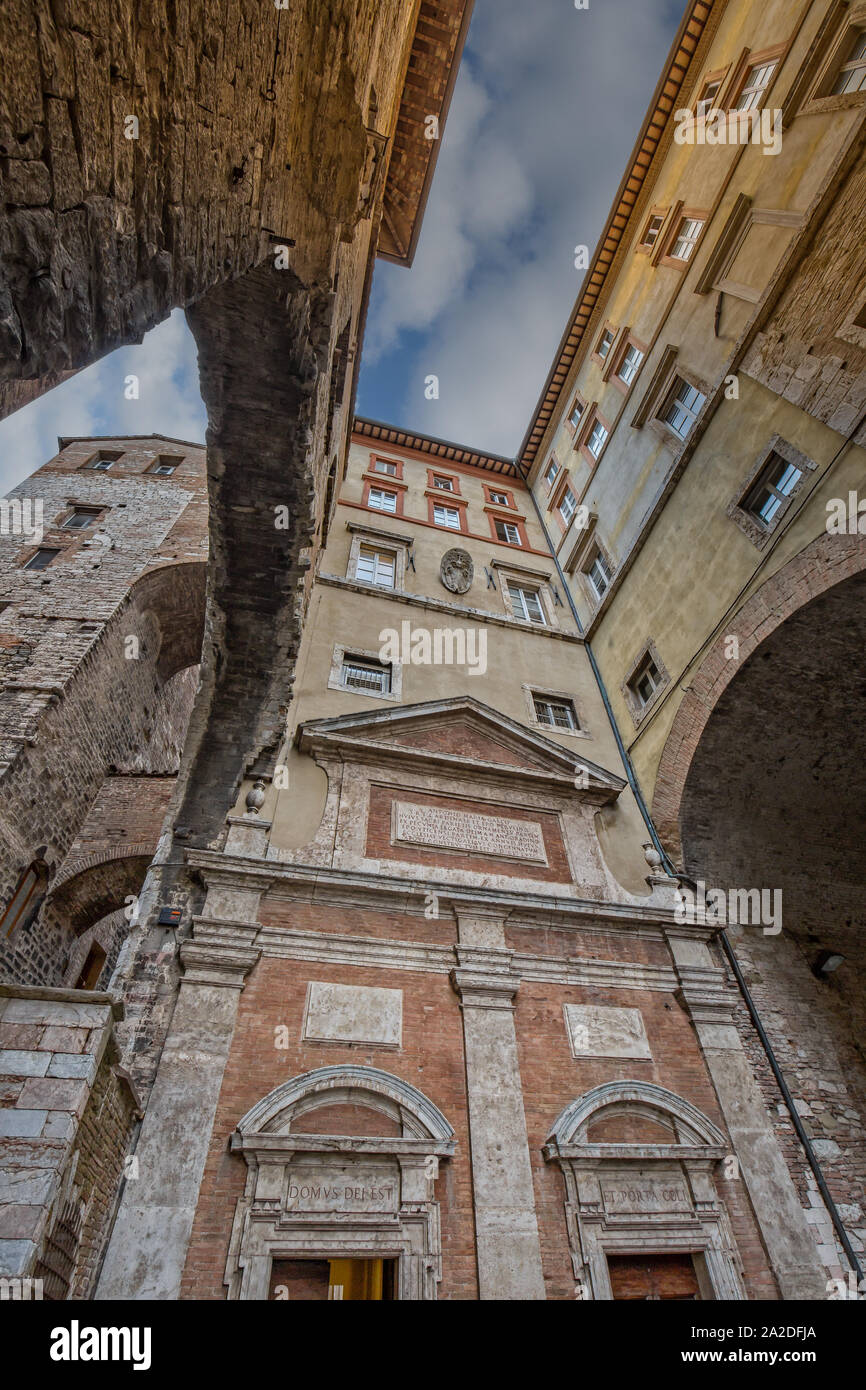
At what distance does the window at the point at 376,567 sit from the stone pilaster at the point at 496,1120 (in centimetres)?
794

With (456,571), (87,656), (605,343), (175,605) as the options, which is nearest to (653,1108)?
(87,656)

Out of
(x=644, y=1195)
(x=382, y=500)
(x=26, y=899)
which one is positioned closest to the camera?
(x=644, y=1195)

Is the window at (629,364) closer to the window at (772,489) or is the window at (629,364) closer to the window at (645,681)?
the window at (772,489)

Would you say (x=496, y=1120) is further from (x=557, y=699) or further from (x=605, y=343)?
(x=605, y=343)

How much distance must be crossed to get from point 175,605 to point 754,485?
36.3ft

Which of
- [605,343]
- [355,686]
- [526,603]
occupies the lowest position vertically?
[355,686]

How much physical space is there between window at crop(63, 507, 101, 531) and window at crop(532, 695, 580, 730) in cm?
1024

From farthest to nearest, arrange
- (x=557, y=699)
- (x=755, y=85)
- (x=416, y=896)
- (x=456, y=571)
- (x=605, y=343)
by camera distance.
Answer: (x=605, y=343) → (x=456, y=571) → (x=557, y=699) → (x=755, y=85) → (x=416, y=896)

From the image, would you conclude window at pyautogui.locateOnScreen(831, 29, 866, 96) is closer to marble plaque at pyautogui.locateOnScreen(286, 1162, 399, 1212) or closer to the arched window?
marble plaque at pyautogui.locateOnScreen(286, 1162, 399, 1212)

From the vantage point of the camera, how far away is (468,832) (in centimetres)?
966

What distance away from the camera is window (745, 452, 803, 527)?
930 cm

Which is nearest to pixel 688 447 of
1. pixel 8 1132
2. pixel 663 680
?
pixel 663 680

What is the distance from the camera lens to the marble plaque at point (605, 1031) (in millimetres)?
7824

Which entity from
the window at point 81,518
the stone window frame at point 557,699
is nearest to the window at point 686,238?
the stone window frame at point 557,699
